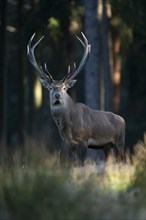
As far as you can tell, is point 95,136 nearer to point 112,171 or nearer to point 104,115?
point 104,115

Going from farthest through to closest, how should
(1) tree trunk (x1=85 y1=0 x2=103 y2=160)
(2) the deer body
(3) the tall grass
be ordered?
(1) tree trunk (x1=85 y1=0 x2=103 y2=160), (2) the deer body, (3) the tall grass

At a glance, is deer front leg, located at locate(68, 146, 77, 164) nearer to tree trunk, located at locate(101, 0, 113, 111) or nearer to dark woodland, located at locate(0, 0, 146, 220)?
dark woodland, located at locate(0, 0, 146, 220)

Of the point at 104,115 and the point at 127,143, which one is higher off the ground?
the point at 104,115

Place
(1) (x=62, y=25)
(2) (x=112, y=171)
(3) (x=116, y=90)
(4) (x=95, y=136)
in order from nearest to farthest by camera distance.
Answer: (2) (x=112, y=171)
(4) (x=95, y=136)
(1) (x=62, y=25)
(3) (x=116, y=90)

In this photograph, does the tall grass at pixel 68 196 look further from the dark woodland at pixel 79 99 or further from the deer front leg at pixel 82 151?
the deer front leg at pixel 82 151

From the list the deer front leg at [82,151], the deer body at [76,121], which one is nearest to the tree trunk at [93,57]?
the deer body at [76,121]

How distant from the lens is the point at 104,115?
18.5 m

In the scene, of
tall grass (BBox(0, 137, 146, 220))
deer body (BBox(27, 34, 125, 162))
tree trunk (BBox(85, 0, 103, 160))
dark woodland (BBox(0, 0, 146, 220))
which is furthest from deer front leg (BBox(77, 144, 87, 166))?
tree trunk (BBox(85, 0, 103, 160))

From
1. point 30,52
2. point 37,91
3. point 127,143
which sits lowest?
point 127,143

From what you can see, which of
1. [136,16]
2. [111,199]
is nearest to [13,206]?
[111,199]

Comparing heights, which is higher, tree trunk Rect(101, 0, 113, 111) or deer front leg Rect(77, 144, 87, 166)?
tree trunk Rect(101, 0, 113, 111)

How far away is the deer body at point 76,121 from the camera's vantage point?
17.3 metres

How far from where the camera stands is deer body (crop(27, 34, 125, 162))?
17297 millimetres

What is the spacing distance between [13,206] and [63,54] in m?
28.4
